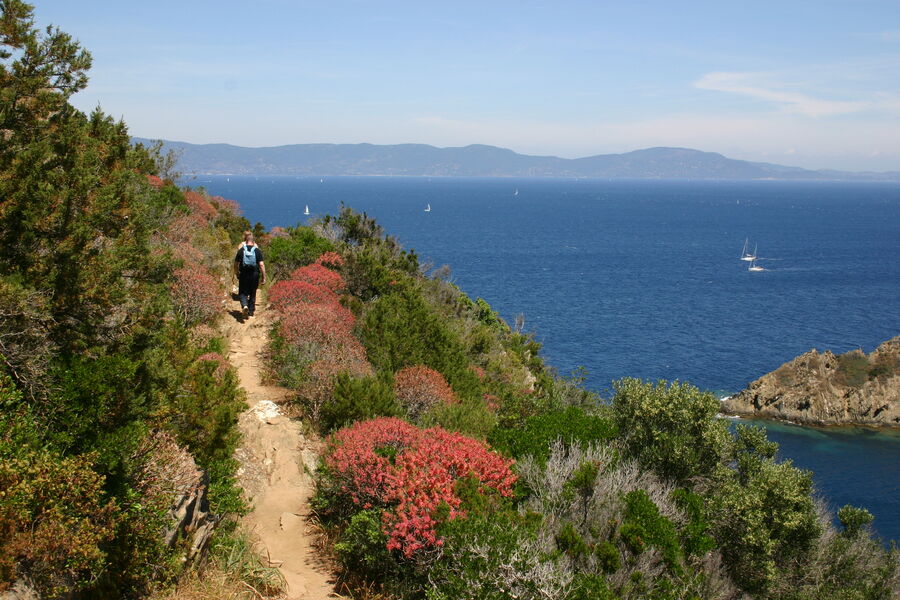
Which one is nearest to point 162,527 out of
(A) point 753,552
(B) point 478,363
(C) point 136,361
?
(C) point 136,361

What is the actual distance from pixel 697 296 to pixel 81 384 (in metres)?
69.5

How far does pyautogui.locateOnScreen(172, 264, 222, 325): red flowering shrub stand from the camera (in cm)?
1291

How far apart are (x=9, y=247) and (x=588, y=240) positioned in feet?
360

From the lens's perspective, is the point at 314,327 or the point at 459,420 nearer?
the point at 459,420

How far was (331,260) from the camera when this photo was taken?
19.1 m

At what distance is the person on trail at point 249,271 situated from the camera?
587 inches

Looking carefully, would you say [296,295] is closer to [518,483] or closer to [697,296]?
[518,483]

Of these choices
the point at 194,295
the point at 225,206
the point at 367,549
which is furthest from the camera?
the point at 225,206

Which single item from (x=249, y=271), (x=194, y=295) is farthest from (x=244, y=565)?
(x=249, y=271)

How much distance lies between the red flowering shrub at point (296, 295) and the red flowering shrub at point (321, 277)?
2.25ft

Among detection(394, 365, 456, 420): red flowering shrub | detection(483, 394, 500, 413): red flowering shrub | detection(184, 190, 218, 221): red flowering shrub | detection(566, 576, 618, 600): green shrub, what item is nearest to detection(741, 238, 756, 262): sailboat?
detection(184, 190, 218, 221): red flowering shrub

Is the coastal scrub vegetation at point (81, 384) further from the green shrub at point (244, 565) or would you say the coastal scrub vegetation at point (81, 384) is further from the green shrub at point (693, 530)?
the green shrub at point (693, 530)

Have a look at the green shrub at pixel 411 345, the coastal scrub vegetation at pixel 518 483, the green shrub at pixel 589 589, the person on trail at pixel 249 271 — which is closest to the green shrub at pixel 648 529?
the coastal scrub vegetation at pixel 518 483

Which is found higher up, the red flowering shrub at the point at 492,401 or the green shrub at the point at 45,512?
the green shrub at the point at 45,512
